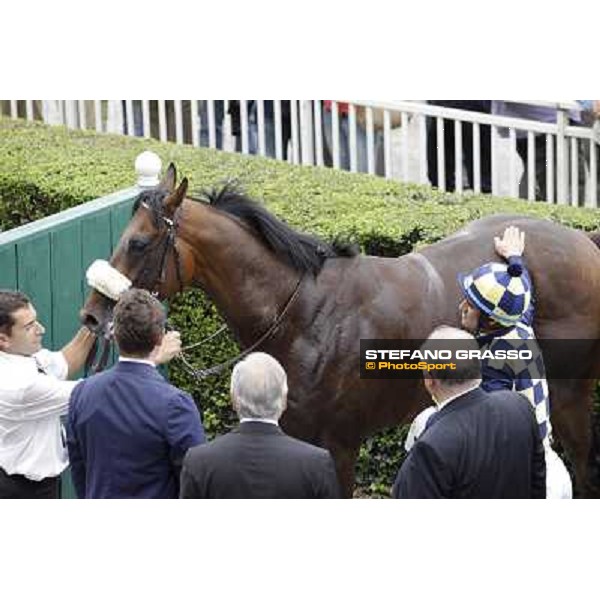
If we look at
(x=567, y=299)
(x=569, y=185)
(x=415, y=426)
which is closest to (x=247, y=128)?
(x=569, y=185)

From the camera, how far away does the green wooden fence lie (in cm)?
746

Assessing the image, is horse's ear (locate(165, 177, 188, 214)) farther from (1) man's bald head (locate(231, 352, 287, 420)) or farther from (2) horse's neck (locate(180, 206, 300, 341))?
(1) man's bald head (locate(231, 352, 287, 420))

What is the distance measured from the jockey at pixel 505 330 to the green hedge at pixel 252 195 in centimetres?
96

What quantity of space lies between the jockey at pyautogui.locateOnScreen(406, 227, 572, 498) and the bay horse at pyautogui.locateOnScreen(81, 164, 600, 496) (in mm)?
381

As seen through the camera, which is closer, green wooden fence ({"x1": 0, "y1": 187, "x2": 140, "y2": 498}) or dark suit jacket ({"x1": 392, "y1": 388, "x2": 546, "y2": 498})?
dark suit jacket ({"x1": 392, "y1": 388, "x2": 546, "y2": 498})

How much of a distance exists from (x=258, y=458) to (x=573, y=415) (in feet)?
9.28

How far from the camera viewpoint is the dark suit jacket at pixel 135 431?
598 centimetres

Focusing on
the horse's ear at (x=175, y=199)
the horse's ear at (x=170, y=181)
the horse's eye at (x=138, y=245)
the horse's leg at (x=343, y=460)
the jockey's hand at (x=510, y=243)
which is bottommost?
the horse's leg at (x=343, y=460)

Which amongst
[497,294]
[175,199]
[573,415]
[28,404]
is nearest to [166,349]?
[28,404]

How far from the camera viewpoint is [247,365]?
561 centimetres

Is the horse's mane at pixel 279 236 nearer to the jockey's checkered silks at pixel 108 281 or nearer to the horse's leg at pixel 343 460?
the jockey's checkered silks at pixel 108 281

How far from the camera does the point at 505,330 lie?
7.07 meters

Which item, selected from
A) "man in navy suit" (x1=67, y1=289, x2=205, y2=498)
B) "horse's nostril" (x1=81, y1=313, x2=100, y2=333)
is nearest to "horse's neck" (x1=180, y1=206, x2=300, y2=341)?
"horse's nostril" (x1=81, y1=313, x2=100, y2=333)

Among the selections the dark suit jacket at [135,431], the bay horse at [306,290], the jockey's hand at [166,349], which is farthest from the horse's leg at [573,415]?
the dark suit jacket at [135,431]
